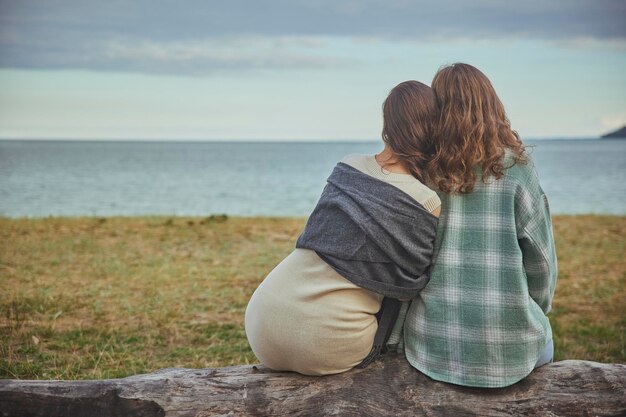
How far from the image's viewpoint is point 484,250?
2.91 meters

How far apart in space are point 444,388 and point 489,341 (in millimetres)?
300

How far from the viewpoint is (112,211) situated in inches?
1049

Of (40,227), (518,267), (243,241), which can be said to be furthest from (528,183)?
(40,227)

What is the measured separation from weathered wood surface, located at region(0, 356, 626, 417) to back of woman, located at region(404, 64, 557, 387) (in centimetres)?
10

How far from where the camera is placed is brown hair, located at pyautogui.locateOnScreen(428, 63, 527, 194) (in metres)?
2.83

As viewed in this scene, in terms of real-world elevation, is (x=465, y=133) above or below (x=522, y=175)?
above

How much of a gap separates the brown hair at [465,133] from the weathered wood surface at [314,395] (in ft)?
3.09

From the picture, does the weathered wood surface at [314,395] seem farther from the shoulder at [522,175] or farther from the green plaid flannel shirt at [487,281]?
the shoulder at [522,175]


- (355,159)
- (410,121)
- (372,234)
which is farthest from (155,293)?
(410,121)

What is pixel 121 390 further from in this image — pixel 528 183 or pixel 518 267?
pixel 528 183

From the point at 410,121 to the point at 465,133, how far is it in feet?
0.81

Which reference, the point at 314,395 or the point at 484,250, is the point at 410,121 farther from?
the point at 314,395

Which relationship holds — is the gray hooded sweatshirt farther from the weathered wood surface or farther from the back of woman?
the weathered wood surface

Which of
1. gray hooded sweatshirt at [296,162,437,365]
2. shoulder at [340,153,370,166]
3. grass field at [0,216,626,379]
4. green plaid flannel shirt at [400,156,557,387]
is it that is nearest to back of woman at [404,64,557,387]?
green plaid flannel shirt at [400,156,557,387]
